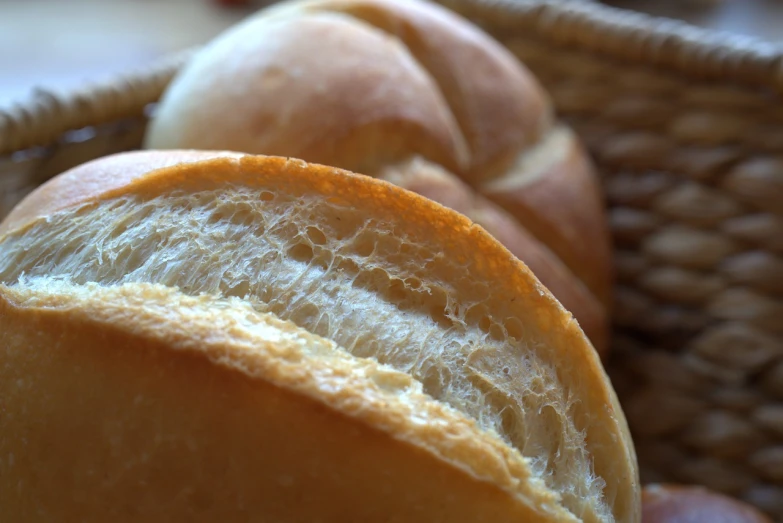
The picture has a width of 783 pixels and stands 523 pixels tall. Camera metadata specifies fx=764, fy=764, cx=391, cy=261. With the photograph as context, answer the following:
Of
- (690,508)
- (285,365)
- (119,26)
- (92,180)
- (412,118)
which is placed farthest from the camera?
(119,26)

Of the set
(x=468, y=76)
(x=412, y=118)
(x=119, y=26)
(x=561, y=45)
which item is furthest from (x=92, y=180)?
(x=119, y=26)

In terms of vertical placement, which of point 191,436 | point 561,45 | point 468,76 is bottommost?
point 191,436

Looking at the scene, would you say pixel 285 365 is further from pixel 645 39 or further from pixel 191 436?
pixel 645 39

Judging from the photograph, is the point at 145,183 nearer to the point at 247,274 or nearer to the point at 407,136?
the point at 247,274

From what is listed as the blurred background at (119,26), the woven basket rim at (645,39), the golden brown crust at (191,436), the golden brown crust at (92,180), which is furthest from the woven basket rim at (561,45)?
the blurred background at (119,26)

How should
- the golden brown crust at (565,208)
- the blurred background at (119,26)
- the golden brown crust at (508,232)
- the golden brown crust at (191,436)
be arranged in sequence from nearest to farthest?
the golden brown crust at (191,436), the golden brown crust at (508,232), the golden brown crust at (565,208), the blurred background at (119,26)

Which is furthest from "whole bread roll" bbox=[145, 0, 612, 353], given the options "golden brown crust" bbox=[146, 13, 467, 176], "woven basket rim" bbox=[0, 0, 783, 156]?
"woven basket rim" bbox=[0, 0, 783, 156]

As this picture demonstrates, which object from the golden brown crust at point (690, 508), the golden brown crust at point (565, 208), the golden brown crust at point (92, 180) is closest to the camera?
the golden brown crust at point (92, 180)

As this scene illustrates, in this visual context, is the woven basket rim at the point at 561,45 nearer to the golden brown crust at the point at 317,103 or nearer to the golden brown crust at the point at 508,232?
the golden brown crust at the point at 317,103
